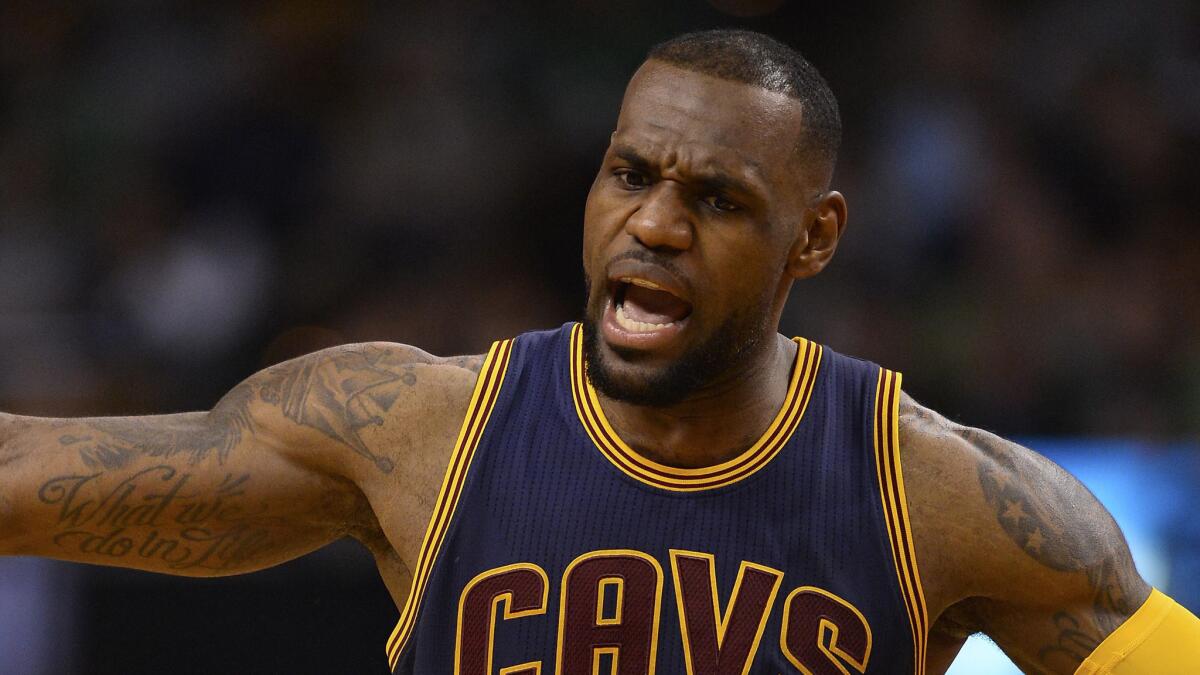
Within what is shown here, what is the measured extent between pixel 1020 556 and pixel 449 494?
100 cm

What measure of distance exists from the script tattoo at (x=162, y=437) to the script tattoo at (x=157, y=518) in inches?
1.3

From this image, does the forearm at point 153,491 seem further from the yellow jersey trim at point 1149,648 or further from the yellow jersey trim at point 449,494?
the yellow jersey trim at point 1149,648

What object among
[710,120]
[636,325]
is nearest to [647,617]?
[636,325]

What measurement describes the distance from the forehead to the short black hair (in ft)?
0.07

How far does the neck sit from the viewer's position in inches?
109

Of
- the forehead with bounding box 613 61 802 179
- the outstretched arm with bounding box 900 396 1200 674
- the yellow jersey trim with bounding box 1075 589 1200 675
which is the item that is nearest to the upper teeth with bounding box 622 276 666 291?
the forehead with bounding box 613 61 802 179

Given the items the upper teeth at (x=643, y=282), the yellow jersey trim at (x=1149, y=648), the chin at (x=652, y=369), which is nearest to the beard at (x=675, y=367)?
the chin at (x=652, y=369)

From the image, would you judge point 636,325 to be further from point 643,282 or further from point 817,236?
point 817,236

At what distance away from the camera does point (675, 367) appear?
2.65 metres

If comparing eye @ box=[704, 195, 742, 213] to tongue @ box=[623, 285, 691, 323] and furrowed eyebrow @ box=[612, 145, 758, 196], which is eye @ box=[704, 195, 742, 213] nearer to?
furrowed eyebrow @ box=[612, 145, 758, 196]

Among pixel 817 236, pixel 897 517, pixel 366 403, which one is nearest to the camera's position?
pixel 897 517

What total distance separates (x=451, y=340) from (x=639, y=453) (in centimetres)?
371

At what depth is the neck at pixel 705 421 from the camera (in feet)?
9.06

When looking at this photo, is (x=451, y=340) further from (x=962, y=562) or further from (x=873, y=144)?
(x=962, y=562)
